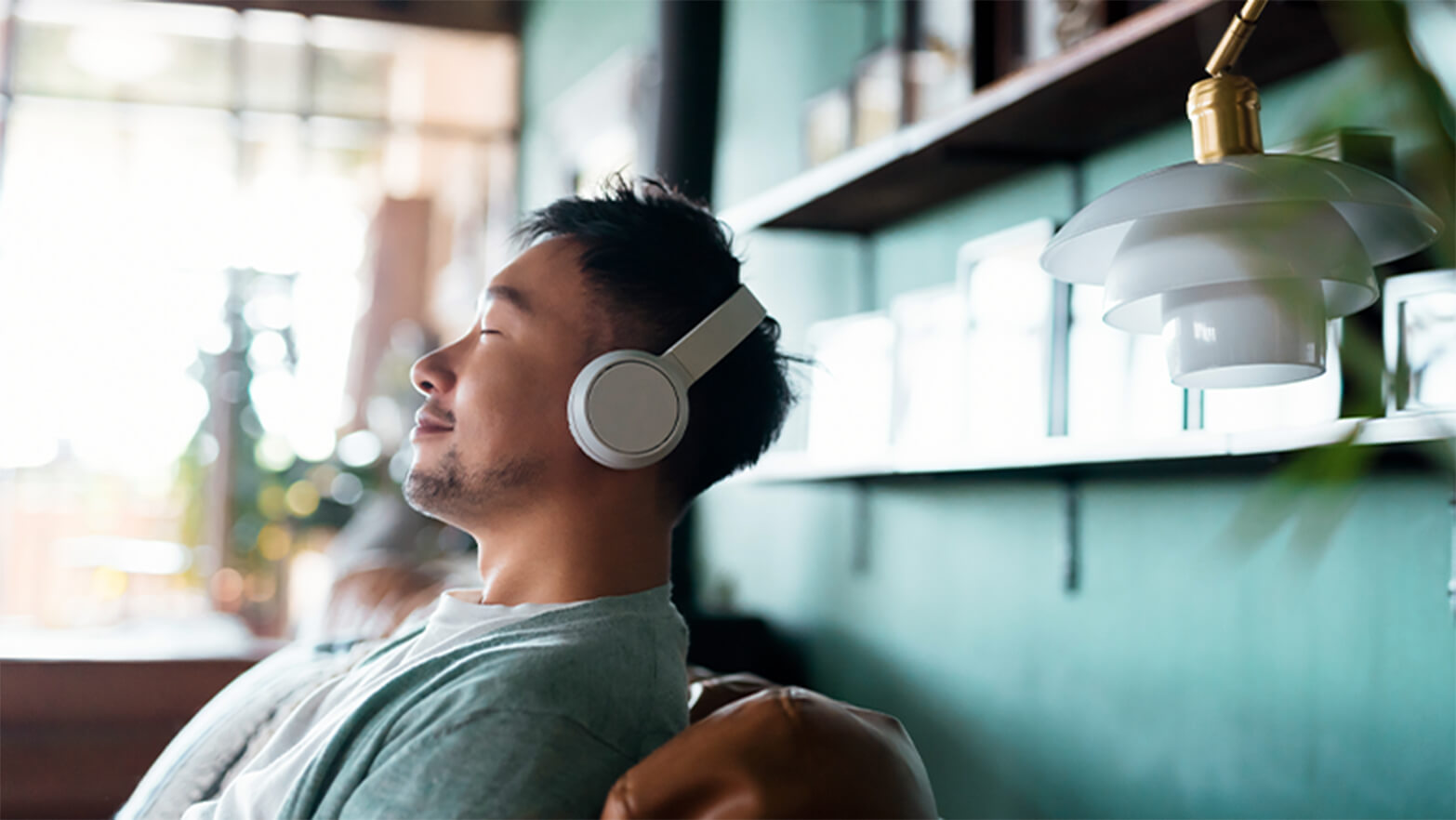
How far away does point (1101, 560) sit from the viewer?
170 centimetres

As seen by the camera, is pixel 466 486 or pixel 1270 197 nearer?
pixel 1270 197

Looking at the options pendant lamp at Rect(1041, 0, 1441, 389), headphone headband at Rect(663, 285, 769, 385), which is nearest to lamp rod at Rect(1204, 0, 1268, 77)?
pendant lamp at Rect(1041, 0, 1441, 389)

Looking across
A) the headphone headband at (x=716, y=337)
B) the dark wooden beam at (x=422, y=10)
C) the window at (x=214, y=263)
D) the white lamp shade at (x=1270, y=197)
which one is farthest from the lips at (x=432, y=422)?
the dark wooden beam at (x=422, y=10)

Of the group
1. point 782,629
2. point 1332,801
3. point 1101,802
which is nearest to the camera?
point 1332,801

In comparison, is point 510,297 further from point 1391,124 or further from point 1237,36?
point 1391,124

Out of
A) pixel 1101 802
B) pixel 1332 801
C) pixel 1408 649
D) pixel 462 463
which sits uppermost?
pixel 462 463

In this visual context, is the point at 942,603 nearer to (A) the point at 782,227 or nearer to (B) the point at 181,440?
(A) the point at 782,227

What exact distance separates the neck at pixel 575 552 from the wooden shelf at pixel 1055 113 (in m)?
0.70

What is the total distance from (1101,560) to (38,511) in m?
6.17

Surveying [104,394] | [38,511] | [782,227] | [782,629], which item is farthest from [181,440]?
[782,227]

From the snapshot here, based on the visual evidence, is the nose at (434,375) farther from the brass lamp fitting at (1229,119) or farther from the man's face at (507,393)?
the brass lamp fitting at (1229,119)

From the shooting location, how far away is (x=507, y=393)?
1.21 meters

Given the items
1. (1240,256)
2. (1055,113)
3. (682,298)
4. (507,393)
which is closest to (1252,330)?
(1240,256)

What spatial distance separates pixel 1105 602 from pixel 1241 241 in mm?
1018
